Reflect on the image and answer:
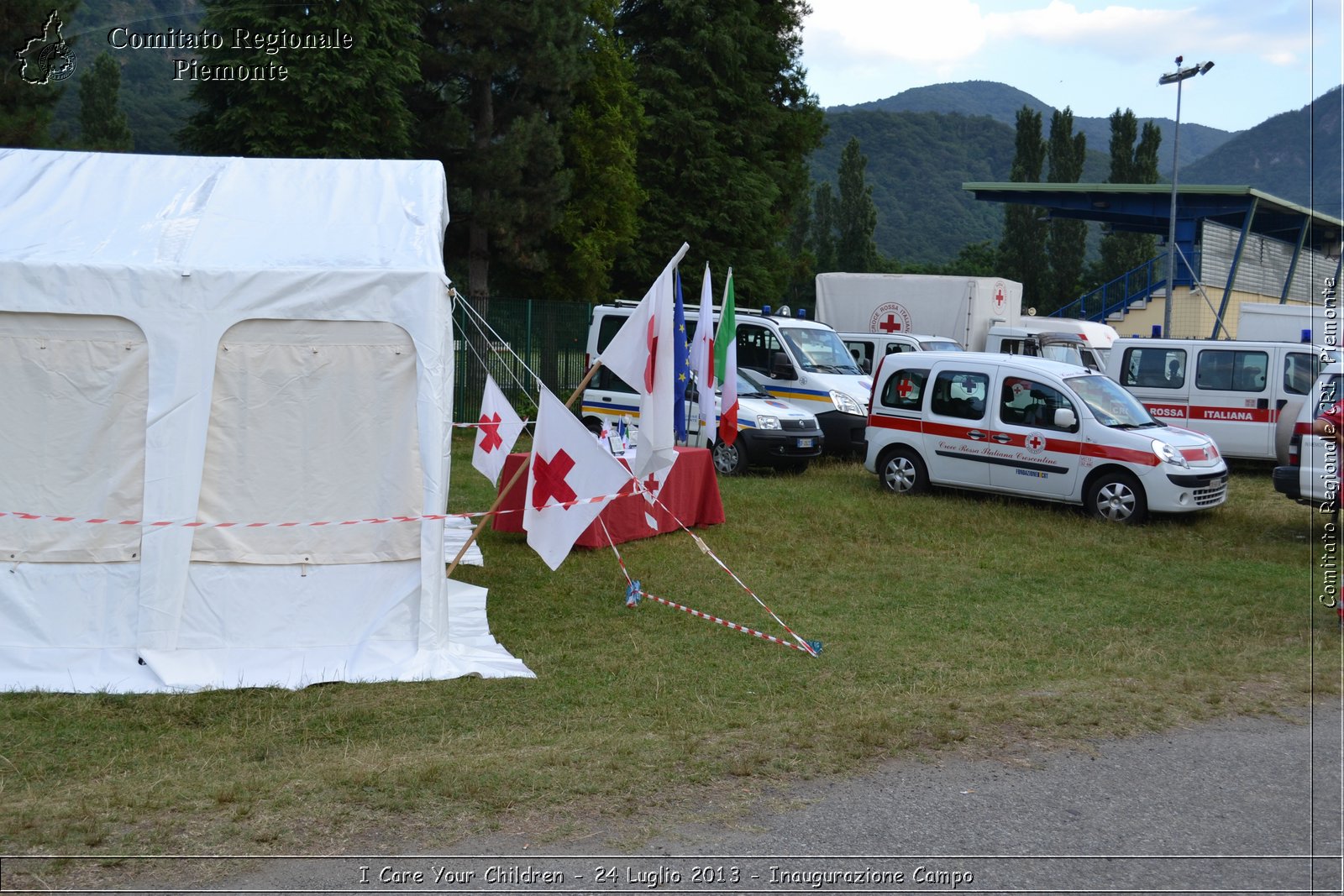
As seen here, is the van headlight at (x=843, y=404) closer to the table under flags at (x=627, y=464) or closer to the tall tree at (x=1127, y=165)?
the table under flags at (x=627, y=464)

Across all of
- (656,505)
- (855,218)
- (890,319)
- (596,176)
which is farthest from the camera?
(855,218)

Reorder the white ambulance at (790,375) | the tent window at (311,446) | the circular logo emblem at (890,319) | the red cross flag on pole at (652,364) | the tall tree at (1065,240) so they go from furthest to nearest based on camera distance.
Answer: the tall tree at (1065,240)
the circular logo emblem at (890,319)
the white ambulance at (790,375)
the red cross flag on pole at (652,364)
the tent window at (311,446)

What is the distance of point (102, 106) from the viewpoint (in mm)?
36438

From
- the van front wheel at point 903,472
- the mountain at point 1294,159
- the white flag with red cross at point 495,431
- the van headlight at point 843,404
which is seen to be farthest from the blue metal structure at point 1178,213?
the white flag with red cross at point 495,431

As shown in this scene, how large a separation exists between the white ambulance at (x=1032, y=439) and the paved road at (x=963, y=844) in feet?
21.8

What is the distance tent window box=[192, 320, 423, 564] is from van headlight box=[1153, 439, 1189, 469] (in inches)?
312

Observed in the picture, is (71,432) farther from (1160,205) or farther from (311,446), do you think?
(1160,205)

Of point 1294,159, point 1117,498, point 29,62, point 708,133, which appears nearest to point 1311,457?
point 1117,498

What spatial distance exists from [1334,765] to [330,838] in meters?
4.54

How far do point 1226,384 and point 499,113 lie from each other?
46.7 ft

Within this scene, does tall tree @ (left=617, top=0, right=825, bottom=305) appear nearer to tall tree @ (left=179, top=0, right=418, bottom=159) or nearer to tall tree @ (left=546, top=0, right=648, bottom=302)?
tall tree @ (left=546, top=0, right=648, bottom=302)

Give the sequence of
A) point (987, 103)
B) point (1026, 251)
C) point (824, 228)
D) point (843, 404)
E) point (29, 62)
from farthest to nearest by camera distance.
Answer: point (987, 103)
point (824, 228)
point (1026, 251)
point (843, 404)
point (29, 62)

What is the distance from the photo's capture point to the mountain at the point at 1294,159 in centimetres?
557

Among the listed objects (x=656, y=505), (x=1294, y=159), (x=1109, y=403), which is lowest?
(x=656, y=505)
